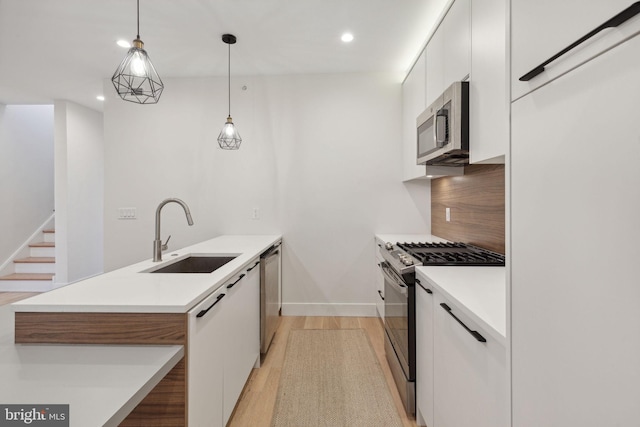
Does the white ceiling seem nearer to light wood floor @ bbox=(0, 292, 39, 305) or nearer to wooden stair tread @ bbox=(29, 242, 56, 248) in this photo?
wooden stair tread @ bbox=(29, 242, 56, 248)

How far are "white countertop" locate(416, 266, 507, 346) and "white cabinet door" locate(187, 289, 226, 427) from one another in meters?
0.99

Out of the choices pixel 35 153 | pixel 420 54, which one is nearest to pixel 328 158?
pixel 420 54

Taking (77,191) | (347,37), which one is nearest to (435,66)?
(347,37)

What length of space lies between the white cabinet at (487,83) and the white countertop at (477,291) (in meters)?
0.57

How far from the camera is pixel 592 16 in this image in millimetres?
552

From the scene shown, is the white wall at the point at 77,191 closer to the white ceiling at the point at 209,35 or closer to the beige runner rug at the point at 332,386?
the white ceiling at the point at 209,35

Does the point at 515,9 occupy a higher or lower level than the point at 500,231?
higher

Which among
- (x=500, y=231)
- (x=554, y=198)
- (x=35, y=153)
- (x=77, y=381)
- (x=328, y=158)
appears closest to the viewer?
(x=554, y=198)

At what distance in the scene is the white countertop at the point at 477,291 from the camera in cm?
95

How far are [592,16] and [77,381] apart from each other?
1.34m

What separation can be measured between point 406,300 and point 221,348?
1001mm

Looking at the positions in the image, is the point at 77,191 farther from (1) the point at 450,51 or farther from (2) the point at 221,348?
(1) the point at 450,51

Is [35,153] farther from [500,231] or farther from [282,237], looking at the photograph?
[500,231]

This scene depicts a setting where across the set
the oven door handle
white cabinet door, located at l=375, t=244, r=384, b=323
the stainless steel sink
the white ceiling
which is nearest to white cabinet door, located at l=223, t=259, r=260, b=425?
the stainless steel sink
